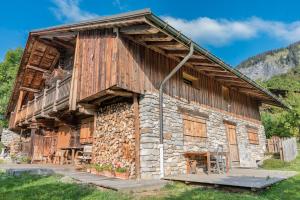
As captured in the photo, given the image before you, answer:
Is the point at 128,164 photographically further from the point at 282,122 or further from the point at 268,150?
the point at 282,122

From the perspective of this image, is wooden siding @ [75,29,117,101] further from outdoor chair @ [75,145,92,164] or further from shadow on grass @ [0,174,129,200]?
shadow on grass @ [0,174,129,200]

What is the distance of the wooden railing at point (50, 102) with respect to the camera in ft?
32.3

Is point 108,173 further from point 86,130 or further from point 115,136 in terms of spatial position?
point 86,130

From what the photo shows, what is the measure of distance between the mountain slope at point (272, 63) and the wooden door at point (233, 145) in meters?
44.6

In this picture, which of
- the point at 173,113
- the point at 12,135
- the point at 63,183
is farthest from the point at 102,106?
the point at 12,135

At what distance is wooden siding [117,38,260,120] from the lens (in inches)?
303

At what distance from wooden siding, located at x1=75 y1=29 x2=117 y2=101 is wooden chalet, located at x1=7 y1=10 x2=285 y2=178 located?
0.04m

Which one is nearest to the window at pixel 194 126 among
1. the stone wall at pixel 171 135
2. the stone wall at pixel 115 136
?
the stone wall at pixel 171 135

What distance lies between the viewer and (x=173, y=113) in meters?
8.80

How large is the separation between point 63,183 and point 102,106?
3.54 meters

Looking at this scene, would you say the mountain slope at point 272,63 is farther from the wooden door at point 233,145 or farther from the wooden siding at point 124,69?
the wooden siding at point 124,69

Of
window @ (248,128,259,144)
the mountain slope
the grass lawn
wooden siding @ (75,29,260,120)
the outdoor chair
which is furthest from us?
the mountain slope

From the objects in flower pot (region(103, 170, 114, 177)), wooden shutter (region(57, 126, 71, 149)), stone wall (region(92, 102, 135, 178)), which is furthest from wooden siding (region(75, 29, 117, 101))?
wooden shutter (region(57, 126, 71, 149))

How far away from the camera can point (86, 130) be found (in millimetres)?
10844
